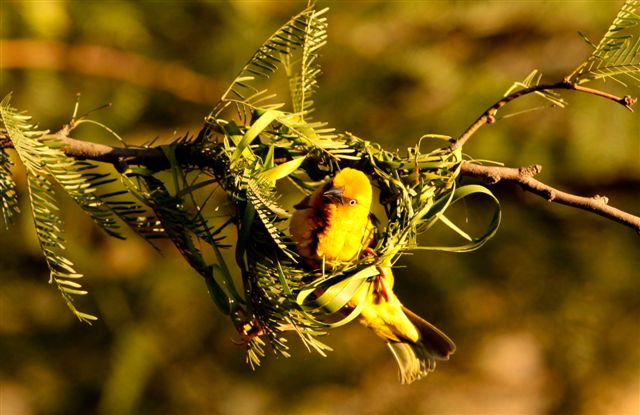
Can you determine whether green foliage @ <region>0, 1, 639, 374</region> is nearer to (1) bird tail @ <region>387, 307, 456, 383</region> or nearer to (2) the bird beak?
(2) the bird beak

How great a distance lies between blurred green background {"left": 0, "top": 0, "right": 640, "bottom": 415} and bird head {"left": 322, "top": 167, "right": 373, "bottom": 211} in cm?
Answer: 153

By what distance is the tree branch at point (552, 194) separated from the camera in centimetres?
80

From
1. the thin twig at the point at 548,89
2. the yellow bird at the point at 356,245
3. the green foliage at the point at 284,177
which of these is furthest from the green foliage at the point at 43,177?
the thin twig at the point at 548,89

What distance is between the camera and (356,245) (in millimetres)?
983

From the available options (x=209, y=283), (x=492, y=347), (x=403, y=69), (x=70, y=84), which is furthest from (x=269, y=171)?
(x=492, y=347)

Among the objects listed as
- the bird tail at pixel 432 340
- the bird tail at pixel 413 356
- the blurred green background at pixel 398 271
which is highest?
the bird tail at pixel 432 340

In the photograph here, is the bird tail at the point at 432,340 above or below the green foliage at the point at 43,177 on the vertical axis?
below

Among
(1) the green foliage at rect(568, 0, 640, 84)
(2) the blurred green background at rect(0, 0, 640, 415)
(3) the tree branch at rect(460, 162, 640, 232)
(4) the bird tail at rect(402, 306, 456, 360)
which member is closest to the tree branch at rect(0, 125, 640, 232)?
(3) the tree branch at rect(460, 162, 640, 232)

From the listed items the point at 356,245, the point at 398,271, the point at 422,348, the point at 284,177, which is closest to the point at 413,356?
the point at 422,348

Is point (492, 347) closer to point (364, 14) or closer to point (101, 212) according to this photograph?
point (364, 14)

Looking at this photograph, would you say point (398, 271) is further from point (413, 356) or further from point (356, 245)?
point (356, 245)

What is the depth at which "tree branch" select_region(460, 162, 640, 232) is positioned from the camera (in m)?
0.80

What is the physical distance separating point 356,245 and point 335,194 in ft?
0.23

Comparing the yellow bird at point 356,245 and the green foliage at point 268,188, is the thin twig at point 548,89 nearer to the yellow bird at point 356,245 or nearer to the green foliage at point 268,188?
the green foliage at point 268,188
